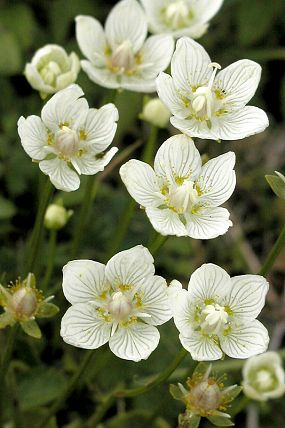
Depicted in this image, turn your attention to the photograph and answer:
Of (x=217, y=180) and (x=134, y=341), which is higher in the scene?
(x=217, y=180)

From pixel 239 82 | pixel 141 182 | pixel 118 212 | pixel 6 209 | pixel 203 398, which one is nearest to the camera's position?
pixel 203 398

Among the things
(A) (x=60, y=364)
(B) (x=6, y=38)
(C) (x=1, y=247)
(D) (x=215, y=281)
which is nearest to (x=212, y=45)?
(B) (x=6, y=38)

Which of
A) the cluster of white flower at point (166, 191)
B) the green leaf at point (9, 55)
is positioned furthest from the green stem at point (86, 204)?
the green leaf at point (9, 55)

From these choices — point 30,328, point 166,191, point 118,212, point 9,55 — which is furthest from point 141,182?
point 9,55

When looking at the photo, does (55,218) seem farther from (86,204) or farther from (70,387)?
(70,387)

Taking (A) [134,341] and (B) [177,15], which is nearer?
(A) [134,341]

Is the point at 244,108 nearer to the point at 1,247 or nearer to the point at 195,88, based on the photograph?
the point at 195,88
